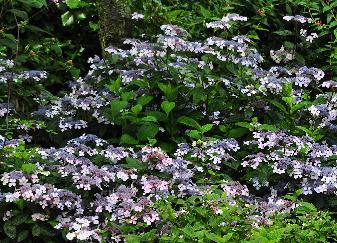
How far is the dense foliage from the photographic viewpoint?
339 cm

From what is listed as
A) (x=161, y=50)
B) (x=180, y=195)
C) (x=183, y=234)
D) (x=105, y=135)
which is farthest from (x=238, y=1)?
(x=183, y=234)

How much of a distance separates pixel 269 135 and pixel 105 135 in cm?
120

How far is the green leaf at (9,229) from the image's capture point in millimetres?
3434

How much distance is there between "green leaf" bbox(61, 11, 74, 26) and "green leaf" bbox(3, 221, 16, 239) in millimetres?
3527

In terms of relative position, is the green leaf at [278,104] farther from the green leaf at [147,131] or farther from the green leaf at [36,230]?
the green leaf at [36,230]

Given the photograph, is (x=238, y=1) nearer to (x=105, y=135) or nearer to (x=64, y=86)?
(x=64, y=86)

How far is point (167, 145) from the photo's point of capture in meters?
4.58

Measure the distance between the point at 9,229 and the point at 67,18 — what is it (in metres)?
3.62

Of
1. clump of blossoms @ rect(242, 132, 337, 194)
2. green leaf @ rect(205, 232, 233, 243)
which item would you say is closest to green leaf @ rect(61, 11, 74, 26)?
clump of blossoms @ rect(242, 132, 337, 194)

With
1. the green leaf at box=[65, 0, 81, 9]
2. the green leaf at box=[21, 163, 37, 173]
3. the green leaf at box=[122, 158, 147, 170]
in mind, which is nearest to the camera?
the green leaf at box=[21, 163, 37, 173]

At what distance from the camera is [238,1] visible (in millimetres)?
6879

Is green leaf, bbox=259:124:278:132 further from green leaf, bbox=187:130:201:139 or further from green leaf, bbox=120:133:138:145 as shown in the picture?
green leaf, bbox=120:133:138:145

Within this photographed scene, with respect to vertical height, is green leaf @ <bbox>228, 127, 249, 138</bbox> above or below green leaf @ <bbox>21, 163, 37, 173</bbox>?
below

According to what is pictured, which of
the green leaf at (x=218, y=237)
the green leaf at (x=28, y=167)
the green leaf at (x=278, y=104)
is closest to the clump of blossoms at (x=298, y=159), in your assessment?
the green leaf at (x=278, y=104)
